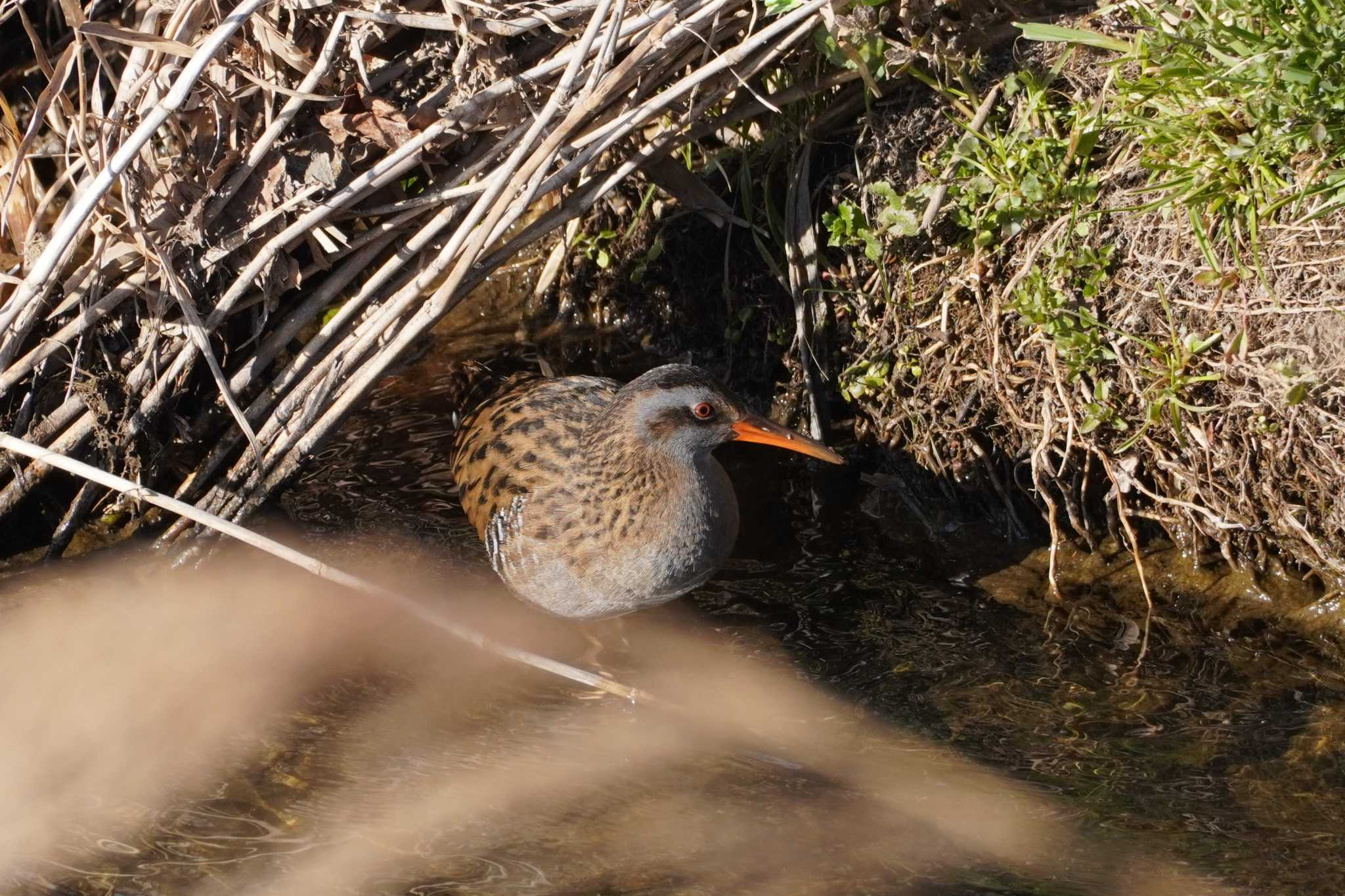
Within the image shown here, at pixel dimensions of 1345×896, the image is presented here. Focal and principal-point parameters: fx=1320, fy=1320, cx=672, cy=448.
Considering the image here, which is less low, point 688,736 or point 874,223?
point 874,223

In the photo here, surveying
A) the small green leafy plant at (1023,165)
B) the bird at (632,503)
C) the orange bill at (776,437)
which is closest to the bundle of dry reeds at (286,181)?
the small green leafy plant at (1023,165)

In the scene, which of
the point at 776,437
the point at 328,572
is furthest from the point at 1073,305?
the point at 328,572

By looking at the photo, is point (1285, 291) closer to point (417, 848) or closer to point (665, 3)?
point (665, 3)

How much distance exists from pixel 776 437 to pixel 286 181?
170 cm

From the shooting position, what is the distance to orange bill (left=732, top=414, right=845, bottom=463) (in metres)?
4.08

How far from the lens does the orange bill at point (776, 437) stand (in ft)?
13.4

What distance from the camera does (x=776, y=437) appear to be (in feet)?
13.5

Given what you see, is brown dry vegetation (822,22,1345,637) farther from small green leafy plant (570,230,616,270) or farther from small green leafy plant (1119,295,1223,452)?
small green leafy plant (570,230,616,270)

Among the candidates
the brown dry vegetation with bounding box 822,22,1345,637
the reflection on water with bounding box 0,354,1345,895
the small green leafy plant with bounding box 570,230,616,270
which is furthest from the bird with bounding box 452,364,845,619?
the small green leafy plant with bounding box 570,230,616,270

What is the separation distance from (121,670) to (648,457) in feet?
5.73

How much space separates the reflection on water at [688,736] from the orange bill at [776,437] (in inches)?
20.3

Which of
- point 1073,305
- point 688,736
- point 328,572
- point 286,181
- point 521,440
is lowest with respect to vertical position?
point 688,736

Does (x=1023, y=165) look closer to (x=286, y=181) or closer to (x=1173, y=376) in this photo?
(x=1173, y=376)

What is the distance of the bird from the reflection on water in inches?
10.6
